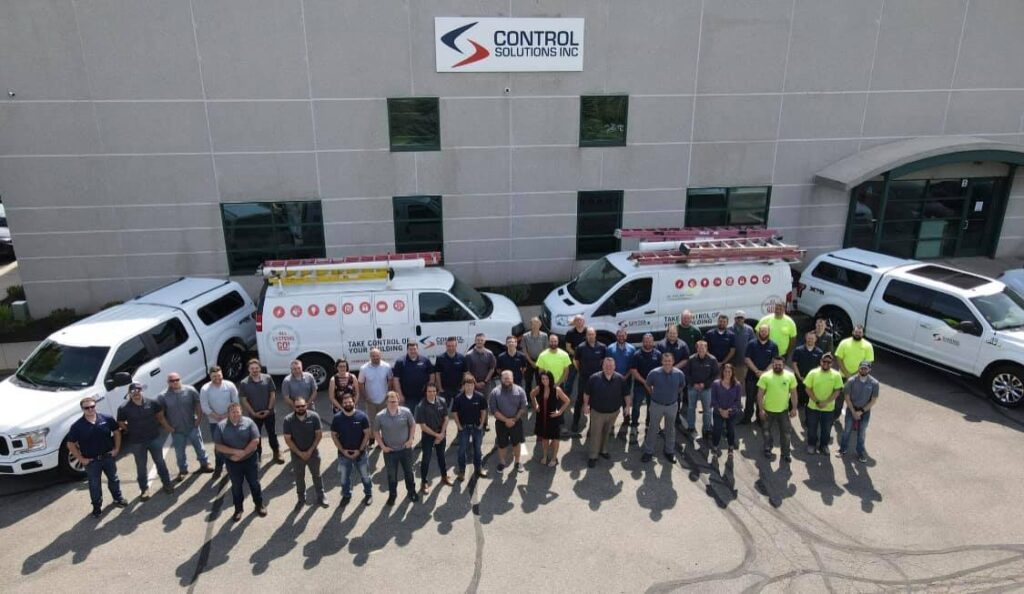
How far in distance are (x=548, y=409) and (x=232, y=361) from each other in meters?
6.09

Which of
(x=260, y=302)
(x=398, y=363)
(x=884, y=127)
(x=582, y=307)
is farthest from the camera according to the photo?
(x=884, y=127)

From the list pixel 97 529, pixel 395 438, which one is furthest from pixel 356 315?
pixel 97 529

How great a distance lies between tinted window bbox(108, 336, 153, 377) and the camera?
31.3 ft

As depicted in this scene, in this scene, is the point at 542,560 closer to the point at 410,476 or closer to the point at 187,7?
the point at 410,476

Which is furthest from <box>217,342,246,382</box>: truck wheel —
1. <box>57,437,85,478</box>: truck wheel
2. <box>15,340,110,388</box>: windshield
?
<box>57,437,85,478</box>: truck wheel

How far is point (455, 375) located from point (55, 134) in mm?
10475

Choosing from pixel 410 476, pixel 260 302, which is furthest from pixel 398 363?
pixel 260 302

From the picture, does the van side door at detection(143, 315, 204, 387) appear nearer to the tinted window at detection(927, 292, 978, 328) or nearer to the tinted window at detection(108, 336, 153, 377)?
the tinted window at detection(108, 336, 153, 377)

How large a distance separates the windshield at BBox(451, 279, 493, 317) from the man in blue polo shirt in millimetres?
2230

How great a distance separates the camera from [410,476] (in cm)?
833

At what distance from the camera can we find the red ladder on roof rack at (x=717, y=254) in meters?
12.2

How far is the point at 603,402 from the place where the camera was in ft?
29.3

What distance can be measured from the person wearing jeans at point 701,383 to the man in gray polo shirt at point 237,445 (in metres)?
A: 5.84

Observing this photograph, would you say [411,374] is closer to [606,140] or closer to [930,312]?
[606,140]
